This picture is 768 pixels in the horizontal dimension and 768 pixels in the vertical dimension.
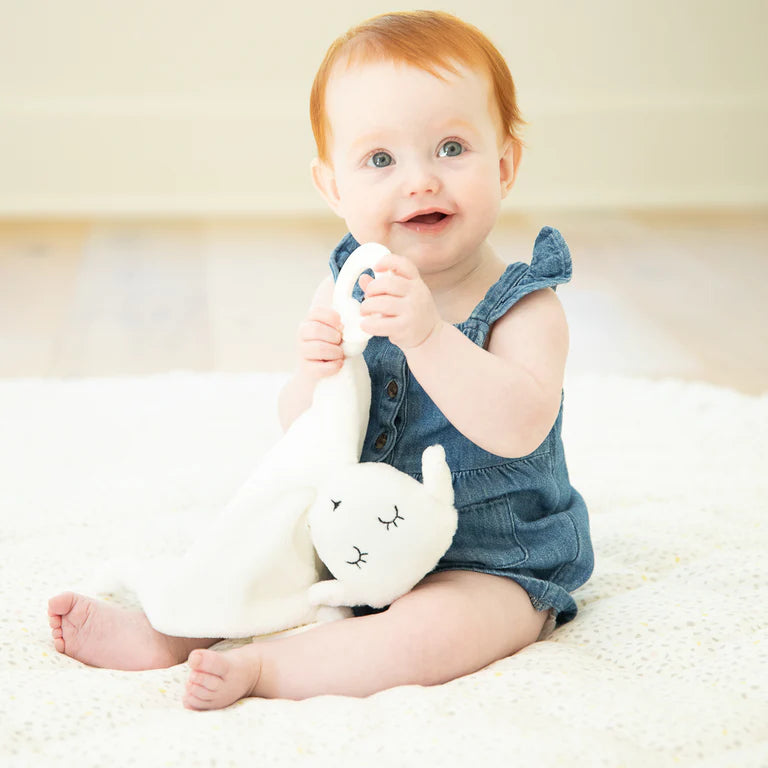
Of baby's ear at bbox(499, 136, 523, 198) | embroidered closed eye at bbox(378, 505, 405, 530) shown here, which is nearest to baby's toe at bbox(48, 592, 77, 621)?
embroidered closed eye at bbox(378, 505, 405, 530)

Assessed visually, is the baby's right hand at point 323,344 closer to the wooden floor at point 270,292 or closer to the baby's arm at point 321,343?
the baby's arm at point 321,343

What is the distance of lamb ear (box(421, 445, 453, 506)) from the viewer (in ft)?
2.46

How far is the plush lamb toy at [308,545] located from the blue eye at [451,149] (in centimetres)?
10

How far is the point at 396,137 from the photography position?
806 mm

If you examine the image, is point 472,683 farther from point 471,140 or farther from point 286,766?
point 471,140

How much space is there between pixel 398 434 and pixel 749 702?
13.0 inches

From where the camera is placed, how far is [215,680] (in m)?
0.67

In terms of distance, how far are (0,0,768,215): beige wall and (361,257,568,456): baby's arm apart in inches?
87.7

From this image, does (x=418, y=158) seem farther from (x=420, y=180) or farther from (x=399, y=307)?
(x=399, y=307)

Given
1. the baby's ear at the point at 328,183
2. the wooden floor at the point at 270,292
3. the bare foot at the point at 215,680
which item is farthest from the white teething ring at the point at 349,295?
the wooden floor at the point at 270,292

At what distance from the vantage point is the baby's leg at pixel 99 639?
0.76 m

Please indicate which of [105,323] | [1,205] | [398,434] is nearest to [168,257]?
[105,323]

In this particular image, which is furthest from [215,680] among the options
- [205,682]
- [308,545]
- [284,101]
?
[284,101]

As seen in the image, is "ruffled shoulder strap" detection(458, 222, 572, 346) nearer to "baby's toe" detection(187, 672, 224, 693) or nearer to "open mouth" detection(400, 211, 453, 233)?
"open mouth" detection(400, 211, 453, 233)
